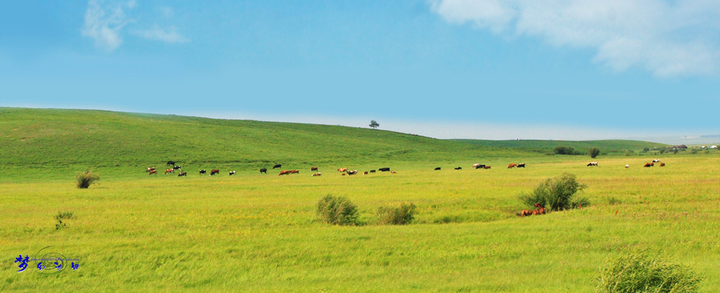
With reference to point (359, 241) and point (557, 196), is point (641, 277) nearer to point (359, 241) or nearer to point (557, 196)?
point (359, 241)

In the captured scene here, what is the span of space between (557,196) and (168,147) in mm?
73429

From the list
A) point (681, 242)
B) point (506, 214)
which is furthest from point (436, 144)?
point (681, 242)

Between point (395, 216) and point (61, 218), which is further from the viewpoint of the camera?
point (61, 218)

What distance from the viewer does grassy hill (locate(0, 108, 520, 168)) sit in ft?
237

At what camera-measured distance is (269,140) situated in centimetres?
10281

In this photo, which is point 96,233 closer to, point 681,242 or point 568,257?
point 568,257

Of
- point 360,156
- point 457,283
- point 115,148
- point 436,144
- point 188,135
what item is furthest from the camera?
point 436,144

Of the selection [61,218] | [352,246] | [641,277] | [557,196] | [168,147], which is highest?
[641,277]

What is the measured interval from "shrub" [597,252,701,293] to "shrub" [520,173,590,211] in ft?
49.3

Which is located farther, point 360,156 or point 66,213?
point 360,156

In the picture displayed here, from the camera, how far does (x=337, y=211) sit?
61.6ft

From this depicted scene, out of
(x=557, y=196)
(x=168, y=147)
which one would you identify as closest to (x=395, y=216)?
(x=557, y=196)

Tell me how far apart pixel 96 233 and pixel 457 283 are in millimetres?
12847

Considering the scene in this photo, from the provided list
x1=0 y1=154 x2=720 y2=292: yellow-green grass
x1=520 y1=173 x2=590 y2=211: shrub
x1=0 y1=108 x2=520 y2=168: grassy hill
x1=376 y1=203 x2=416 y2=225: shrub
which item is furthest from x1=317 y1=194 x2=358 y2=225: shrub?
x1=0 y1=108 x2=520 y2=168: grassy hill
